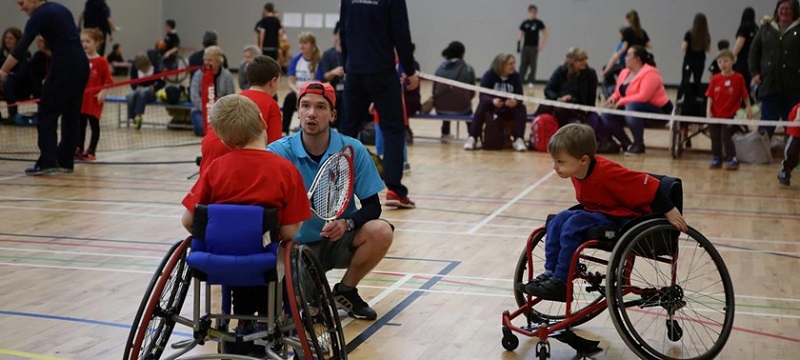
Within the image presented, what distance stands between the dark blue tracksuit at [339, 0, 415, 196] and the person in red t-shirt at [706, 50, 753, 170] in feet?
16.2

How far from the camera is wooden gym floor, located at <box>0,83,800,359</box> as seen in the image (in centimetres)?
487

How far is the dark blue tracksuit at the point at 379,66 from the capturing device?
8258 mm

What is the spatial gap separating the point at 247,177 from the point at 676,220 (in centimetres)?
185

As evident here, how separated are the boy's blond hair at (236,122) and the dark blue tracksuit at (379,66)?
430 cm

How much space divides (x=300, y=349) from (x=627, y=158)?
A: 30.4 feet

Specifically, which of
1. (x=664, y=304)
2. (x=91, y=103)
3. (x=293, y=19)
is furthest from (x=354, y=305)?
(x=293, y=19)

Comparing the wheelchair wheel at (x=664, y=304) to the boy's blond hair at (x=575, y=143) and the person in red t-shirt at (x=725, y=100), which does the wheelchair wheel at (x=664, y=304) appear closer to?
the boy's blond hair at (x=575, y=143)

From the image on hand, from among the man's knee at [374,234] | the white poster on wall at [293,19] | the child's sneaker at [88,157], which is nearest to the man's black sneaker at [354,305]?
the man's knee at [374,234]

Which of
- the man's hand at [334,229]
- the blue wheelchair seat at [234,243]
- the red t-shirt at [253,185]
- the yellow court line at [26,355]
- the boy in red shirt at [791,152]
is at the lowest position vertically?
the yellow court line at [26,355]

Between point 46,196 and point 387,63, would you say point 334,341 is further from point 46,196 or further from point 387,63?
point 46,196

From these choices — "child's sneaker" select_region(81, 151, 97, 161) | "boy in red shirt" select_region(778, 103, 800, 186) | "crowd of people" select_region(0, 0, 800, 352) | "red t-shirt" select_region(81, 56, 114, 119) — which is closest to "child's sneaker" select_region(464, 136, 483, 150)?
"crowd of people" select_region(0, 0, 800, 352)

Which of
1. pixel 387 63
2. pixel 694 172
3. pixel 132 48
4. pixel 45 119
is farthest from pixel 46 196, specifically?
pixel 132 48

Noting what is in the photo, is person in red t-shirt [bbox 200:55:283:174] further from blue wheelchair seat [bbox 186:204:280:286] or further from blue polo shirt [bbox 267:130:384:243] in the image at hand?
blue wheelchair seat [bbox 186:204:280:286]

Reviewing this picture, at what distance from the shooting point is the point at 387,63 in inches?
325
